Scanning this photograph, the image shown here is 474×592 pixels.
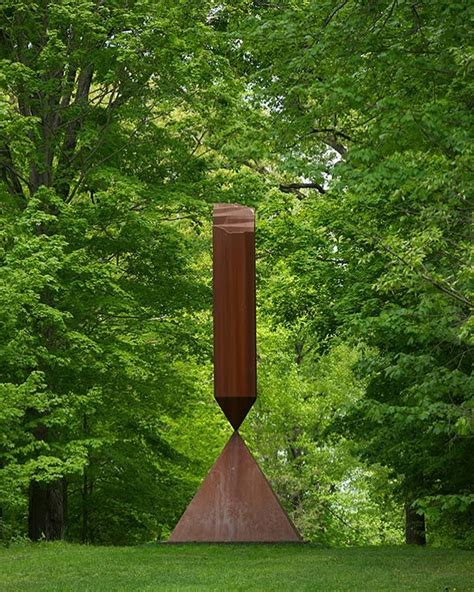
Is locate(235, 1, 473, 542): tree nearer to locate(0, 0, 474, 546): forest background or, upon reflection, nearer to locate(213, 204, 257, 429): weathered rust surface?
locate(0, 0, 474, 546): forest background

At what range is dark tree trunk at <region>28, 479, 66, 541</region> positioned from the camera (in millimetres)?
20406

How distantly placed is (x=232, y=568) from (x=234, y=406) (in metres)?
3.18

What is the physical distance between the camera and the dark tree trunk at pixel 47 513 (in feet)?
66.9

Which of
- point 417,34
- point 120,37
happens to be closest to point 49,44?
point 120,37

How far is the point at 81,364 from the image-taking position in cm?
1936

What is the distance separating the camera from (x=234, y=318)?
52.2ft

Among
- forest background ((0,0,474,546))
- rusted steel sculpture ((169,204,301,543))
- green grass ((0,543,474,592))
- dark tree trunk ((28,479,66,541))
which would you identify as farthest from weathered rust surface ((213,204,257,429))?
dark tree trunk ((28,479,66,541))

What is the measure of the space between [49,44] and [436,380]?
32.6 ft

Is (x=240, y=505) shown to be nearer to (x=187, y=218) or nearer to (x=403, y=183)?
(x=403, y=183)

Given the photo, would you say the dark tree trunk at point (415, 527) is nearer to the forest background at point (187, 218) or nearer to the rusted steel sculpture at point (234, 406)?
the forest background at point (187, 218)

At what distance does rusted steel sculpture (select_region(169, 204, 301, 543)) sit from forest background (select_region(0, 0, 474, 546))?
1451 millimetres

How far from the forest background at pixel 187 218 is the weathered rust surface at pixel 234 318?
4.34 ft

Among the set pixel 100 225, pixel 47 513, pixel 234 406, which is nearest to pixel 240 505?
pixel 234 406

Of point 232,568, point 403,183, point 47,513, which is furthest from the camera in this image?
point 47,513
